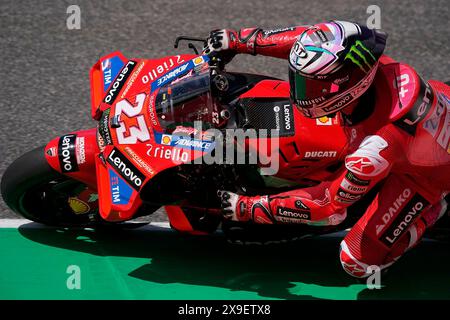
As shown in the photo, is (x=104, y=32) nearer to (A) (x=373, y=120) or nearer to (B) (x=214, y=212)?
(B) (x=214, y=212)

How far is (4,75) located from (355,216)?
3273mm

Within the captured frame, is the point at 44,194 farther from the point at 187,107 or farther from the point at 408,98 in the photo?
the point at 408,98

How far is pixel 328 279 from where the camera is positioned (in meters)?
5.15

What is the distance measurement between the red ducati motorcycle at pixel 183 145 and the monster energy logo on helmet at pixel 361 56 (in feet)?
1.32

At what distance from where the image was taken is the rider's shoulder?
4246 millimetres

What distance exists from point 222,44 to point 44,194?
1490mm

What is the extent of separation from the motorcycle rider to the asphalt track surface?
0.54 metres

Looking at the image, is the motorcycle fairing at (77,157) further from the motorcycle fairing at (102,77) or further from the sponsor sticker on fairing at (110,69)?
the sponsor sticker on fairing at (110,69)

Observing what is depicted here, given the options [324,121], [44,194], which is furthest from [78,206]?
[324,121]

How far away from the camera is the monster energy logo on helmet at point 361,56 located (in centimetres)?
421
